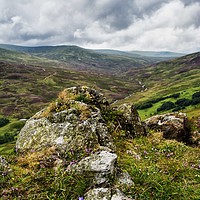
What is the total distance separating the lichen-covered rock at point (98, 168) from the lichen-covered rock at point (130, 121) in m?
7.56

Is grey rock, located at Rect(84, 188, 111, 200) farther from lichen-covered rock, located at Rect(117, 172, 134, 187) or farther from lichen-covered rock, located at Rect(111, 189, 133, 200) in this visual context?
lichen-covered rock, located at Rect(117, 172, 134, 187)

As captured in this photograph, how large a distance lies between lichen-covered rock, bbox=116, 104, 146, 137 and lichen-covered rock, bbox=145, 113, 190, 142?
2874 mm

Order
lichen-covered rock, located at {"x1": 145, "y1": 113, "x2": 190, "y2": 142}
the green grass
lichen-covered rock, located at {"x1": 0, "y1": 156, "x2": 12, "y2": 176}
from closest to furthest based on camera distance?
1. the green grass
2. lichen-covered rock, located at {"x1": 0, "y1": 156, "x2": 12, "y2": 176}
3. lichen-covered rock, located at {"x1": 145, "y1": 113, "x2": 190, "y2": 142}

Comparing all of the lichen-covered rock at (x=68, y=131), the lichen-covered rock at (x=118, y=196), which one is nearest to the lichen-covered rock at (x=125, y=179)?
the lichen-covered rock at (x=118, y=196)

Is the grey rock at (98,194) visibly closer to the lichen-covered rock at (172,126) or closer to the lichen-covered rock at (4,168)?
the lichen-covered rock at (4,168)

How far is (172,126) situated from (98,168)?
44.1 ft

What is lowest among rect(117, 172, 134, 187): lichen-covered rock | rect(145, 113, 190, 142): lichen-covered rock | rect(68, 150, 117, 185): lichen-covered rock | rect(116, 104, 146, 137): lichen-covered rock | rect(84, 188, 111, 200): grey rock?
rect(145, 113, 190, 142): lichen-covered rock

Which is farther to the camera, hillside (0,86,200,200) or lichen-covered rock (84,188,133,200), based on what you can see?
hillside (0,86,200,200)

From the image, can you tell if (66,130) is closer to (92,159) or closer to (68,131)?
(68,131)

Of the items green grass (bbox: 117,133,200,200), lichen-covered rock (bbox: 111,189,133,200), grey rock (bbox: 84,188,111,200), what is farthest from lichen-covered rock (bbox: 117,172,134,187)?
grey rock (bbox: 84,188,111,200)

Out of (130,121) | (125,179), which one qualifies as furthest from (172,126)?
(125,179)

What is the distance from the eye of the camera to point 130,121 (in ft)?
56.7

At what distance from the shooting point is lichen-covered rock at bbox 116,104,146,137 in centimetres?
1692

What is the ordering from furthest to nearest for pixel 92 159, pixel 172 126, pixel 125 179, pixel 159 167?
pixel 172 126 → pixel 159 167 → pixel 92 159 → pixel 125 179
